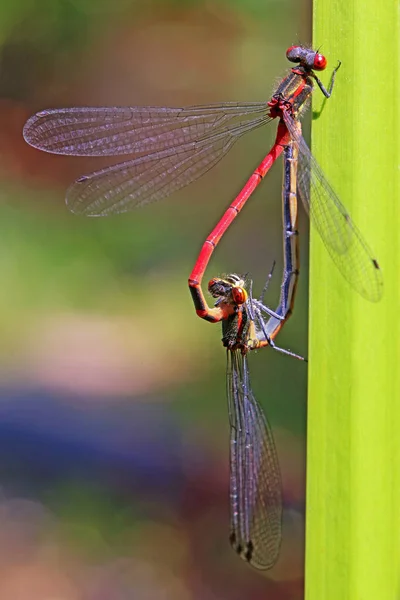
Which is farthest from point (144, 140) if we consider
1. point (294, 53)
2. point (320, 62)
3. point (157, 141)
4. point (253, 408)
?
point (253, 408)

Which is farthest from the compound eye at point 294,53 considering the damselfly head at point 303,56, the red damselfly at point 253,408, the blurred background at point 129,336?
the blurred background at point 129,336

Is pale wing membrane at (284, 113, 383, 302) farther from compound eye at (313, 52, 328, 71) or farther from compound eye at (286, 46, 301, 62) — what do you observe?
compound eye at (286, 46, 301, 62)

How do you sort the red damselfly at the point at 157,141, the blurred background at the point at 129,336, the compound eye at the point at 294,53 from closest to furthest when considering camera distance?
the compound eye at the point at 294,53 → the red damselfly at the point at 157,141 → the blurred background at the point at 129,336

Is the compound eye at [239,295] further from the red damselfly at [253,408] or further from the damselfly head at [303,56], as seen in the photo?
the damselfly head at [303,56]

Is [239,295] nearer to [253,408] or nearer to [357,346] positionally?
[253,408]

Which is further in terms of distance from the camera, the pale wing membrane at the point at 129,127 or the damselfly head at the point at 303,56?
the pale wing membrane at the point at 129,127

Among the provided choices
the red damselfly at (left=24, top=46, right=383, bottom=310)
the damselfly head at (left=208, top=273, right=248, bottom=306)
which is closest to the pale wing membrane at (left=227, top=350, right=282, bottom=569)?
the damselfly head at (left=208, top=273, right=248, bottom=306)

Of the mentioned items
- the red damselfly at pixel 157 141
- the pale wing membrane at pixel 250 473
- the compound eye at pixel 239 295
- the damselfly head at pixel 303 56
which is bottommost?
the pale wing membrane at pixel 250 473

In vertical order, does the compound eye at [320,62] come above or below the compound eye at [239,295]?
above
